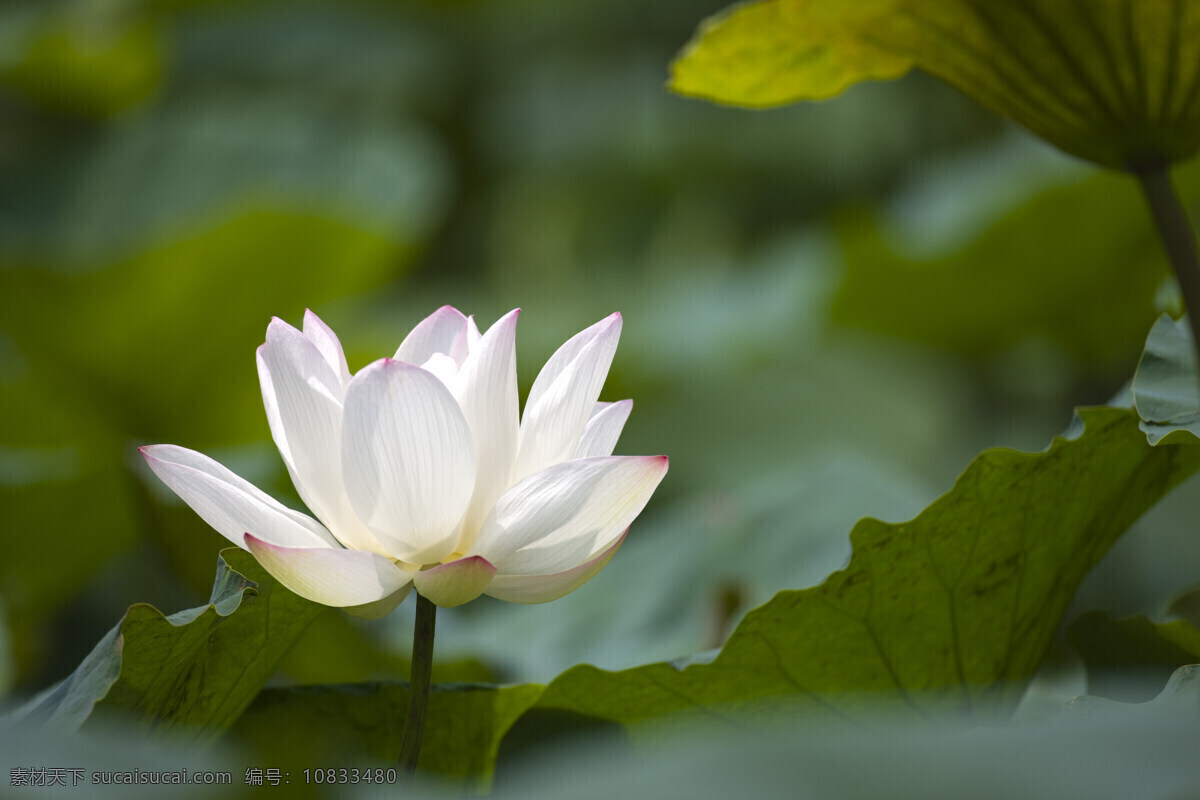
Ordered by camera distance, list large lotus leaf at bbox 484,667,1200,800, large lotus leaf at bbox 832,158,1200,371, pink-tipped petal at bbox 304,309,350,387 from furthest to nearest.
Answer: large lotus leaf at bbox 832,158,1200,371 < pink-tipped petal at bbox 304,309,350,387 < large lotus leaf at bbox 484,667,1200,800

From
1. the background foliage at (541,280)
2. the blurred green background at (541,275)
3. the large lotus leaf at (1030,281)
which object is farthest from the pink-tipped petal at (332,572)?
the large lotus leaf at (1030,281)

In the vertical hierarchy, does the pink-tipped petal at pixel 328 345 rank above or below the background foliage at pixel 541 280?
below

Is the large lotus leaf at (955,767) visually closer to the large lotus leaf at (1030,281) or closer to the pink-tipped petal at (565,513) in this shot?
the pink-tipped petal at (565,513)

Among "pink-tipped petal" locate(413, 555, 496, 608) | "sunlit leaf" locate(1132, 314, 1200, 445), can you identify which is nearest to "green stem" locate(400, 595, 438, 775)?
"pink-tipped petal" locate(413, 555, 496, 608)

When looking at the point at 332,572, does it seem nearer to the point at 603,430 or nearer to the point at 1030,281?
the point at 603,430

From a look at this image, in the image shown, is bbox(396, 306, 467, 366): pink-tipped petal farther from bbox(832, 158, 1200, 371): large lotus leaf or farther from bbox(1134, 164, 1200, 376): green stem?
bbox(832, 158, 1200, 371): large lotus leaf

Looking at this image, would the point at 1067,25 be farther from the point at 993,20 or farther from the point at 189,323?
the point at 189,323

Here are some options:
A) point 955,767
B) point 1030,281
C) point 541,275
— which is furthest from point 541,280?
point 955,767
